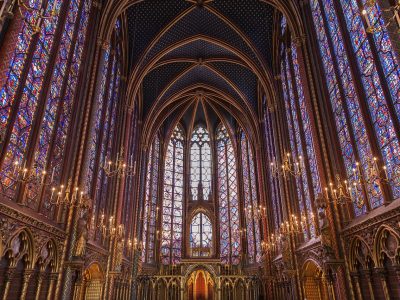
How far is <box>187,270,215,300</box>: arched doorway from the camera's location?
26109 mm

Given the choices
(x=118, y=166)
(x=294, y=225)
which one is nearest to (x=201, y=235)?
(x=294, y=225)

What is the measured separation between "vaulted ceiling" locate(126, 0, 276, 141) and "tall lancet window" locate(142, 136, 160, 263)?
173 inches

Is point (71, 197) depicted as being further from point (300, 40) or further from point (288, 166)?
point (300, 40)

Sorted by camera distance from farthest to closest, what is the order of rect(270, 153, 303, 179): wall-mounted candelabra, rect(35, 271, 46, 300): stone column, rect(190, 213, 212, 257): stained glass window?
rect(190, 213, 212, 257): stained glass window < rect(270, 153, 303, 179): wall-mounted candelabra < rect(35, 271, 46, 300): stone column

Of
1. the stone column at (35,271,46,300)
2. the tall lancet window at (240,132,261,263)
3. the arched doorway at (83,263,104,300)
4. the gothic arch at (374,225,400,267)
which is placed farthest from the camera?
the tall lancet window at (240,132,261,263)

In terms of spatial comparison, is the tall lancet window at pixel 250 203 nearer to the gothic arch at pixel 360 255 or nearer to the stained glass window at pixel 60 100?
the gothic arch at pixel 360 255

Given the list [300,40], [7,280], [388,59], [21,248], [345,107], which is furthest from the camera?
[300,40]

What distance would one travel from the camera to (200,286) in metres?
26.7

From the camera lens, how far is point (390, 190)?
10125 millimetres

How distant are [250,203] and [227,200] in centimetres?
358

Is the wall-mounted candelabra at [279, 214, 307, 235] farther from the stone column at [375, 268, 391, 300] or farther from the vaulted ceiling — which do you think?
the vaulted ceiling

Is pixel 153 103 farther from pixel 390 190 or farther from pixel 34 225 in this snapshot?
pixel 390 190

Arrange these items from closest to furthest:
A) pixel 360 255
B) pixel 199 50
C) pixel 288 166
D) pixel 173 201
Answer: pixel 360 255 → pixel 288 166 → pixel 199 50 → pixel 173 201

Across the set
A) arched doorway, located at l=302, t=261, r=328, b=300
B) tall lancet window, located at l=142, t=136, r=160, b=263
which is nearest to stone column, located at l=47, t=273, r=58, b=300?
arched doorway, located at l=302, t=261, r=328, b=300
